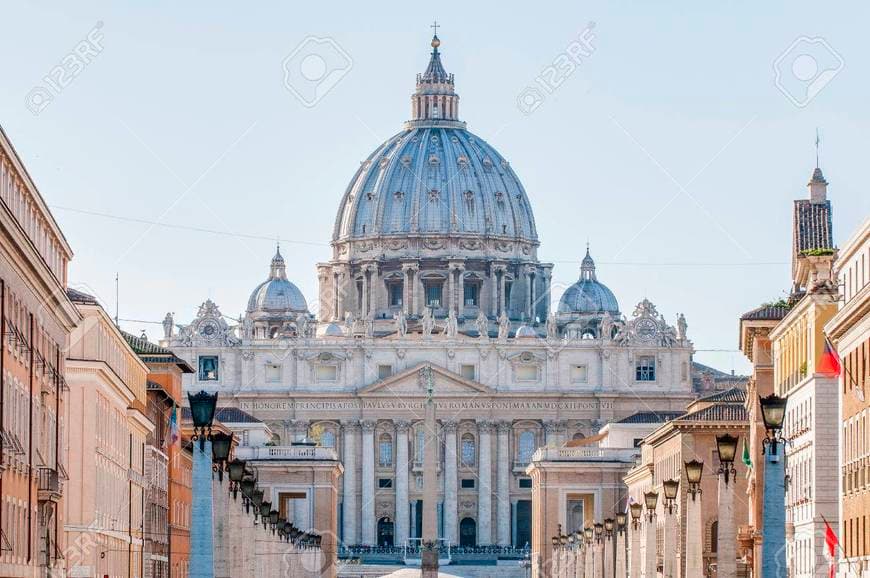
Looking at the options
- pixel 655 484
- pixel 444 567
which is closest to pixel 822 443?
pixel 655 484

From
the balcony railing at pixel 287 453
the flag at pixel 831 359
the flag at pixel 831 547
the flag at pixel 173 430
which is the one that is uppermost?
the balcony railing at pixel 287 453

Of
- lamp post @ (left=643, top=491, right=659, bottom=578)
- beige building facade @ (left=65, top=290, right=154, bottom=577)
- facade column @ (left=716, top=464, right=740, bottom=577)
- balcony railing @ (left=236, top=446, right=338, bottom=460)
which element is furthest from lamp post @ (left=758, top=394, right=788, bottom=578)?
balcony railing @ (left=236, top=446, right=338, bottom=460)

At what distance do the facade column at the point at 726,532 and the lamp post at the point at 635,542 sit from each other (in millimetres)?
27112

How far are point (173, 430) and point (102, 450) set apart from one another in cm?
2026

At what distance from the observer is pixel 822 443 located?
220 feet

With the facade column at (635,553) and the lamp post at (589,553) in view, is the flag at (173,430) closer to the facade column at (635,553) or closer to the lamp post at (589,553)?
the facade column at (635,553)

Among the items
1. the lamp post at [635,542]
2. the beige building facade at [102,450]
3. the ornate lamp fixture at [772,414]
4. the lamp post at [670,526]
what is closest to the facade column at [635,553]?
the lamp post at [635,542]

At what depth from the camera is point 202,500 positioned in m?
50.1

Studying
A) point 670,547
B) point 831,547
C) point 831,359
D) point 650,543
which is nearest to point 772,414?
point 831,359

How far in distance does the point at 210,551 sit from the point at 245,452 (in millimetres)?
→ 111543

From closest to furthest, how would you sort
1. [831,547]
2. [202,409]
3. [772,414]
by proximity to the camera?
1. [772,414]
2. [202,409]
3. [831,547]

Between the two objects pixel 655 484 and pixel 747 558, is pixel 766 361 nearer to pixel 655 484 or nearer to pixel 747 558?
pixel 747 558

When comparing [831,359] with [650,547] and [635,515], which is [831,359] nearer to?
[650,547]

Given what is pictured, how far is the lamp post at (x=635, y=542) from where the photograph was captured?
85.9 metres
